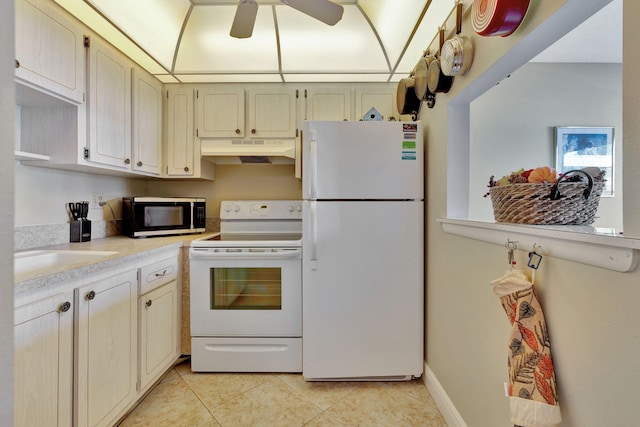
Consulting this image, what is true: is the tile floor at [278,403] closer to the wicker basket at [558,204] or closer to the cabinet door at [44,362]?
the cabinet door at [44,362]

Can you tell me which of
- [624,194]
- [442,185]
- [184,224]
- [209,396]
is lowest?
[209,396]

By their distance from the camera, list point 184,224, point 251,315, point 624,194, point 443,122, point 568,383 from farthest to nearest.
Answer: point 184,224, point 251,315, point 443,122, point 568,383, point 624,194

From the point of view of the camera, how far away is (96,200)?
6.72 feet

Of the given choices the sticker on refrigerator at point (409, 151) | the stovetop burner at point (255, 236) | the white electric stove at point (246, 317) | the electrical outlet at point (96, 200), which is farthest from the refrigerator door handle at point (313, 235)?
the electrical outlet at point (96, 200)

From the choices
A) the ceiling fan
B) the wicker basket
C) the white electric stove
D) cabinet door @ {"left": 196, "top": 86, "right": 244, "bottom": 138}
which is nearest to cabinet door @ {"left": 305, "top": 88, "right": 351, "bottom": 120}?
cabinet door @ {"left": 196, "top": 86, "right": 244, "bottom": 138}

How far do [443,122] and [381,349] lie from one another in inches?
55.8

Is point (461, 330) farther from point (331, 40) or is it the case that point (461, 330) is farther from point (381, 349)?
point (331, 40)

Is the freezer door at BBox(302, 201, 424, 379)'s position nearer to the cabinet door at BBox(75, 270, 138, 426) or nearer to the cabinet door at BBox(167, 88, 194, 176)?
the cabinet door at BBox(75, 270, 138, 426)

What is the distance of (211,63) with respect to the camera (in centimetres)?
214

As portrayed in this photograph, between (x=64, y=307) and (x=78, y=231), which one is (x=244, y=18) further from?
(x=78, y=231)

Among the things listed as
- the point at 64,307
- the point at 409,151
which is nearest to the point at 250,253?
the point at 64,307

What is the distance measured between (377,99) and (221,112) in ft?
4.35

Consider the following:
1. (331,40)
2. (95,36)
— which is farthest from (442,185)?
(95,36)

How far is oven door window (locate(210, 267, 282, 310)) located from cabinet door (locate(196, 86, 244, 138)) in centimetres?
116
